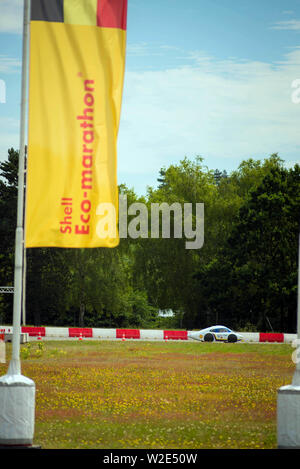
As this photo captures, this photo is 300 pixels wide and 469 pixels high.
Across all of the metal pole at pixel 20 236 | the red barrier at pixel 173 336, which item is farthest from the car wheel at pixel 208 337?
the metal pole at pixel 20 236

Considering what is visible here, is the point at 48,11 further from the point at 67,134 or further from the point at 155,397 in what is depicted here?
the point at 155,397

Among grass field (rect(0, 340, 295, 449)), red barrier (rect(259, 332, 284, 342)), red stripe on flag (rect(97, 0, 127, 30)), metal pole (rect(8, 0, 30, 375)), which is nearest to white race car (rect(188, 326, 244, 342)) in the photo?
red barrier (rect(259, 332, 284, 342))

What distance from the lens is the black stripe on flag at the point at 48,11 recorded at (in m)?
13.9

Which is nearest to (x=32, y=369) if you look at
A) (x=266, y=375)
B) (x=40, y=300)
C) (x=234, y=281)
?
(x=266, y=375)

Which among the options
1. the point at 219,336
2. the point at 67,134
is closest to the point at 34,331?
the point at 219,336

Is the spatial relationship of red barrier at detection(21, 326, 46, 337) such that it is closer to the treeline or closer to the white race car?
the white race car

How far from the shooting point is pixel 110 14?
14172 mm

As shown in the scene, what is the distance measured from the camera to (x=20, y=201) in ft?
45.0

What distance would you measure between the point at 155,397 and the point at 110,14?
41.5 ft

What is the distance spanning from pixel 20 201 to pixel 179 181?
6613cm
